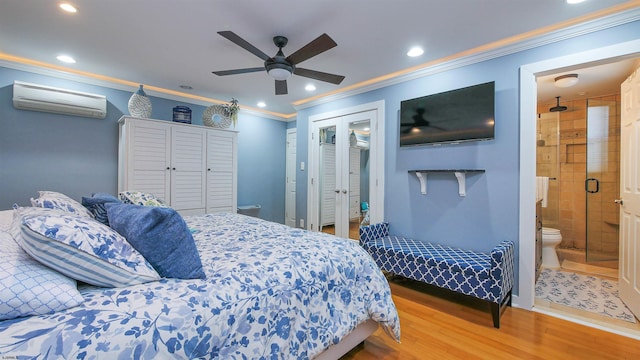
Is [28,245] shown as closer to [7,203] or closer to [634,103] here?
[7,203]

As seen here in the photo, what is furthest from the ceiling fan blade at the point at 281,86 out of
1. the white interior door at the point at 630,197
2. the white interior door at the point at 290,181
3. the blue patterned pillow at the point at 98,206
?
the white interior door at the point at 630,197

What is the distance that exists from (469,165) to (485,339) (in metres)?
1.54

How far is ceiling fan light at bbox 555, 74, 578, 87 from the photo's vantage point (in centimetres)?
309

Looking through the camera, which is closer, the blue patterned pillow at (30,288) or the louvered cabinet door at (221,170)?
the blue patterned pillow at (30,288)

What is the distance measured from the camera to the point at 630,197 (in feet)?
7.39

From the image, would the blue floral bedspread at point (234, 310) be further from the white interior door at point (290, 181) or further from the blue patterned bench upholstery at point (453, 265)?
the white interior door at point (290, 181)

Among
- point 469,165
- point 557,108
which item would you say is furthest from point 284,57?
point 557,108

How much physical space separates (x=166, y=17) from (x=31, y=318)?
214cm

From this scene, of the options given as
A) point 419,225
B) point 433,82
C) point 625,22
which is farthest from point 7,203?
point 625,22

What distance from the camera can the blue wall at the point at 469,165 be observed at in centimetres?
243

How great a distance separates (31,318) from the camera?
0.81 meters

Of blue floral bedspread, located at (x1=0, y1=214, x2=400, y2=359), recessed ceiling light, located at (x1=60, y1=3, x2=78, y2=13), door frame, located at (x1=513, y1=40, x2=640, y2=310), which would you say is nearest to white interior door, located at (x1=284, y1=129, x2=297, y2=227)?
blue floral bedspread, located at (x1=0, y1=214, x2=400, y2=359)

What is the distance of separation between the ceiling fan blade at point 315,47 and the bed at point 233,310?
1.35 meters

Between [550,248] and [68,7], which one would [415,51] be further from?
[550,248]
